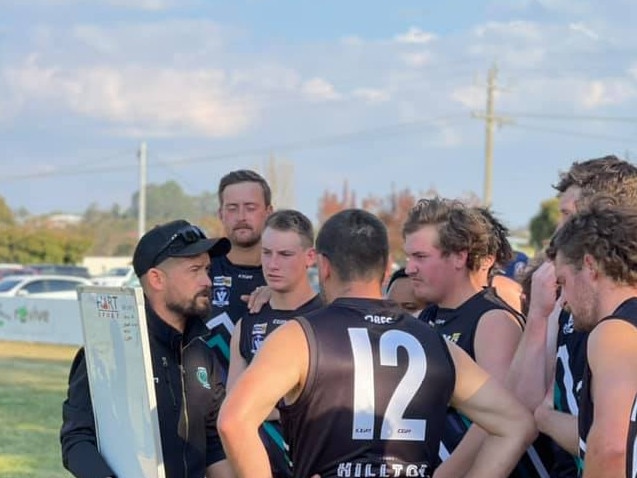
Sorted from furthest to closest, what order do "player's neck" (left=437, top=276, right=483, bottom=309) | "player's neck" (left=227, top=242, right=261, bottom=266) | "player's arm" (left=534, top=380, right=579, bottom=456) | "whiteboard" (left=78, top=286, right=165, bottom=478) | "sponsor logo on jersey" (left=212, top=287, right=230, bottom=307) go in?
"player's neck" (left=227, top=242, right=261, bottom=266), "sponsor logo on jersey" (left=212, top=287, right=230, bottom=307), "player's neck" (left=437, top=276, right=483, bottom=309), "whiteboard" (left=78, top=286, right=165, bottom=478), "player's arm" (left=534, top=380, right=579, bottom=456)

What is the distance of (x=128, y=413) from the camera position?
388 cm

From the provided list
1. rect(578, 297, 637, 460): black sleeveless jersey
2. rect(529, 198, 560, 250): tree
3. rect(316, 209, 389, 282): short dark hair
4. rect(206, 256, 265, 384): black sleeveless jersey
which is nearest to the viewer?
rect(578, 297, 637, 460): black sleeveless jersey

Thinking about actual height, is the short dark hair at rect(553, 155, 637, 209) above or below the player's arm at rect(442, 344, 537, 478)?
above

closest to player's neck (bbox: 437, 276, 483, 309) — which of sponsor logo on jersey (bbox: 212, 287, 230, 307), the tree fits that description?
sponsor logo on jersey (bbox: 212, 287, 230, 307)

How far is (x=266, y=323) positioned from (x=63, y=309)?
21507mm

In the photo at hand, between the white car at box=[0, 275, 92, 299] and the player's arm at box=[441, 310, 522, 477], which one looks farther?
the white car at box=[0, 275, 92, 299]

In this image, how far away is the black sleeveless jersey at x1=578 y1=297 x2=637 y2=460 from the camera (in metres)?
3.14

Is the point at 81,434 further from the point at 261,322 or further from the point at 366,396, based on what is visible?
the point at 261,322

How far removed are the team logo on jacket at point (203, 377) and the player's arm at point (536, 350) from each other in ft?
4.31

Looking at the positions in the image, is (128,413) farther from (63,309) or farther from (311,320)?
(63,309)

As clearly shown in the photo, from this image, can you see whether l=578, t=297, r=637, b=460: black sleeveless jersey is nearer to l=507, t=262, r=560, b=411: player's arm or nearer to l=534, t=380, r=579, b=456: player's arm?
l=534, t=380, r=579, b=456: player's arm

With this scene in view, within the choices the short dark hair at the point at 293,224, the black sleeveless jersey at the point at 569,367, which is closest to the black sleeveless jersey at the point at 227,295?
the short dark hair at the point at 293,224

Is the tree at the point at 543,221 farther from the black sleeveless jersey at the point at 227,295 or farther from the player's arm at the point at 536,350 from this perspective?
the player's arm at the point at 536,350

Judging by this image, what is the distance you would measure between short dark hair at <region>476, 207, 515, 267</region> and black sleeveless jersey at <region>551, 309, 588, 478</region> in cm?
A: 77
